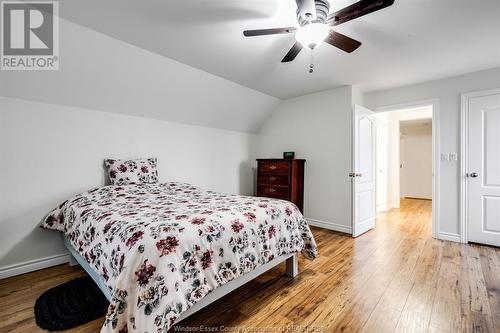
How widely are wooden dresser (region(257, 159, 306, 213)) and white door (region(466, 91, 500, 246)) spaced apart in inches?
87.4

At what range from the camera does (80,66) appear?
2.33 metres

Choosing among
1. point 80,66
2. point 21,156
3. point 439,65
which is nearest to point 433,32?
point 439,65

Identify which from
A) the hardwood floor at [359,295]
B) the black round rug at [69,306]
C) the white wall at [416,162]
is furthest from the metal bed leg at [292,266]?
the white wall at [416,162]

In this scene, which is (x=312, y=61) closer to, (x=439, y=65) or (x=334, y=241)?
(x=439, y=65)

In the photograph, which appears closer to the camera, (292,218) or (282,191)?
(292,218)

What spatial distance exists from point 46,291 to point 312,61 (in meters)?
3.41

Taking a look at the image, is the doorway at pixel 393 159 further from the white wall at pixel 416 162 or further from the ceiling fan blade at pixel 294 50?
the ceiling fan blade at pixel 294 50

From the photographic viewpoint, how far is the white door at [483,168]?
9.49 feet

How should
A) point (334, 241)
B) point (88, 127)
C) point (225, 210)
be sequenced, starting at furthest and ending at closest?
point (334, 241) < point (88, 127) < point (225, 210)

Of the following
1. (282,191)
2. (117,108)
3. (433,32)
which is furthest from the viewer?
(282,191)

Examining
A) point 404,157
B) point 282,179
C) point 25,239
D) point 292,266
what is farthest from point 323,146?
point 404,157

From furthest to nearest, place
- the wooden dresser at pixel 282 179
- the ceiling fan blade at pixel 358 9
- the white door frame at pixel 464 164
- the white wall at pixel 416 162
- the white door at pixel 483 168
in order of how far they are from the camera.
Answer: the white wall at pixel 416 162
the wooden dresser at pixel 282 179
the white door frame at pixel 464 164
the white door at pixel 483 168
the ceiling fan blade at pixel 358 9

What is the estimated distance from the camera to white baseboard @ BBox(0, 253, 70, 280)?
2189mm

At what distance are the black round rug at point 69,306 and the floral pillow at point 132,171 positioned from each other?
1091 mm
